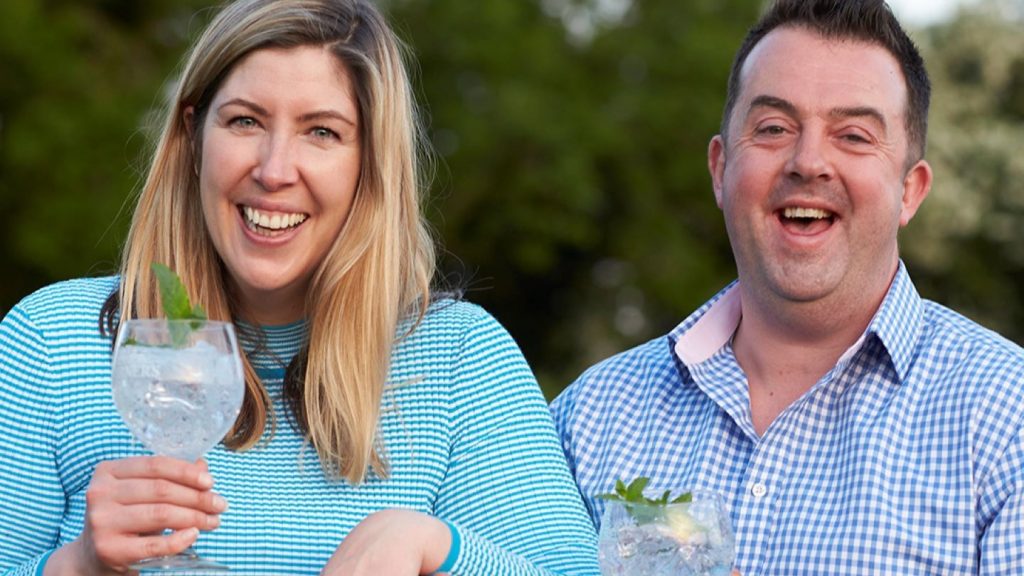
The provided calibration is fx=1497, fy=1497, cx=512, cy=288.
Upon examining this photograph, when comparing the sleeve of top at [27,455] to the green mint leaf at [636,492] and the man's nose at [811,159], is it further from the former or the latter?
the man's nose at [811,159]

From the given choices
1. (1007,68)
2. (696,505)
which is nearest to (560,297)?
(1007,68)

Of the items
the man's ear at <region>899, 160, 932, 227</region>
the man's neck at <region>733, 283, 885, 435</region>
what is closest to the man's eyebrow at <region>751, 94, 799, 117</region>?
the man's ear at <region>899, 160, 932, 227</region>

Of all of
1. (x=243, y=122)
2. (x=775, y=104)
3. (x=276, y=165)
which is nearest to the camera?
(x=276, y=165)

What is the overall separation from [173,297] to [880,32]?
2016mm

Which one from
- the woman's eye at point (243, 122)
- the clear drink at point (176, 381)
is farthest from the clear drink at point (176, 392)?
the woman's eye at point (243, 122)

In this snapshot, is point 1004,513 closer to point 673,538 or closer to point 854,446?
point 854,446

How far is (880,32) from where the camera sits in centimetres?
373

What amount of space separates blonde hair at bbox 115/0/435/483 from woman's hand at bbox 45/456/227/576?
2.29 ft

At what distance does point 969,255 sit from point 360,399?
19634 mm

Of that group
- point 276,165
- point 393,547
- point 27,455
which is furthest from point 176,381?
point 27,455

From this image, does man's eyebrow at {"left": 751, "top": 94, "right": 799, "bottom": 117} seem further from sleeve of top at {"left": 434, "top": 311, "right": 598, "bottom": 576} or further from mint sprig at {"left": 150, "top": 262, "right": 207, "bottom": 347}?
mint sprig at {"left": 150, "top": 262, "right": 207, "bottom": 347}

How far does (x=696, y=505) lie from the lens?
2619 mm

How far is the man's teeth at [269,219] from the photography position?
3.17m

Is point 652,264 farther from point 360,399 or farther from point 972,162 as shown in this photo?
point 360,399
